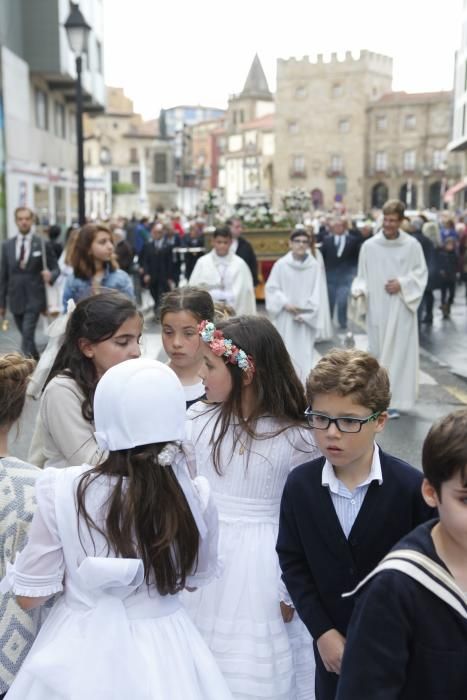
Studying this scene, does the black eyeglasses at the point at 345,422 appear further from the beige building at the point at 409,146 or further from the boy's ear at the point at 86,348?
the beige building at the point at 409,146

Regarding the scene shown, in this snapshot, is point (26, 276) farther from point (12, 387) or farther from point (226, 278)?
point (12, 387)

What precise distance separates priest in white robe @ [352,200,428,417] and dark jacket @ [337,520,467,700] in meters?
7.49

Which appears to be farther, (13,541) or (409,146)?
(409,146)

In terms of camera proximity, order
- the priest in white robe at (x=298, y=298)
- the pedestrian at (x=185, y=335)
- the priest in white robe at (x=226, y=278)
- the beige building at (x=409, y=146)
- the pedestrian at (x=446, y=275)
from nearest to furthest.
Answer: the pedestrian at (x=185, y=335)
the priest in white robe at (x=298, y=298)
the priest in white robe at (x=226, y=278)
the pedestrian at (x=446, y=275)
the beige building at (x=409, y=146)

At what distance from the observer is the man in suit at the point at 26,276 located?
38.6 feet

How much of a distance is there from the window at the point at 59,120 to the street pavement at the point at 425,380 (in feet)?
61.5

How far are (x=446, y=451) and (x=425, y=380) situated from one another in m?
9.61

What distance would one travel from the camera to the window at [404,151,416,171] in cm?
10288

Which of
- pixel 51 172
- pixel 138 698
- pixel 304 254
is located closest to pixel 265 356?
pixel 138 698

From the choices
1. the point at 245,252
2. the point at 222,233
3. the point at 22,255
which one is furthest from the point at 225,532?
the point at 245,252

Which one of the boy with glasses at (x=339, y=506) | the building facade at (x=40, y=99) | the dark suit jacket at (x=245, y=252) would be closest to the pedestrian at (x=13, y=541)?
the boy with glasses at (x=339, y=506)

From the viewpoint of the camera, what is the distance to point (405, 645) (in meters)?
1.92

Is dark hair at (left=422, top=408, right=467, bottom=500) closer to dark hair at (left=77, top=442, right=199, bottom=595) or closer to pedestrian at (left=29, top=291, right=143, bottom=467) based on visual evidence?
dark hair at (left=77, top=442, right=199, bottom=595)

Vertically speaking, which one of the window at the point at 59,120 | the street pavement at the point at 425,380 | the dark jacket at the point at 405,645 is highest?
the window at the point at 59,120
